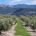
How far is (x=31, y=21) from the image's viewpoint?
217 centimetres

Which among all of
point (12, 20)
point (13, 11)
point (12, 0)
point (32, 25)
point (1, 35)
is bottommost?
point (1, 35)

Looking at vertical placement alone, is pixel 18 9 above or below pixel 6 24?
above

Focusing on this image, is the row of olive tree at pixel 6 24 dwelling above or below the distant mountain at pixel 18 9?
below

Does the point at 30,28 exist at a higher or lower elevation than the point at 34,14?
lower

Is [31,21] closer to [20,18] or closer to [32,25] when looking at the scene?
[32,25]

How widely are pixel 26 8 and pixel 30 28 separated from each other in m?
0.47

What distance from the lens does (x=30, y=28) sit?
2.18 metres

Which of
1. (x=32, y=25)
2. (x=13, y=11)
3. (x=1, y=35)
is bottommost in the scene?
(x=1, y=35)

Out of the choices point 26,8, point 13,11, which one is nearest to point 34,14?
point 26,8

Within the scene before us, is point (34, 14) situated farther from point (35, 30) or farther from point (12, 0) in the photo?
point (12, 0)

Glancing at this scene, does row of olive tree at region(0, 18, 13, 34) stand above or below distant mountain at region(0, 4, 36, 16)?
below

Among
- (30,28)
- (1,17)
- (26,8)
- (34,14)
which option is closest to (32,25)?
(30,28)

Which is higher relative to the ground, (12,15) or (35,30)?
(12,15)

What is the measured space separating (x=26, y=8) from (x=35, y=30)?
1.77ft
